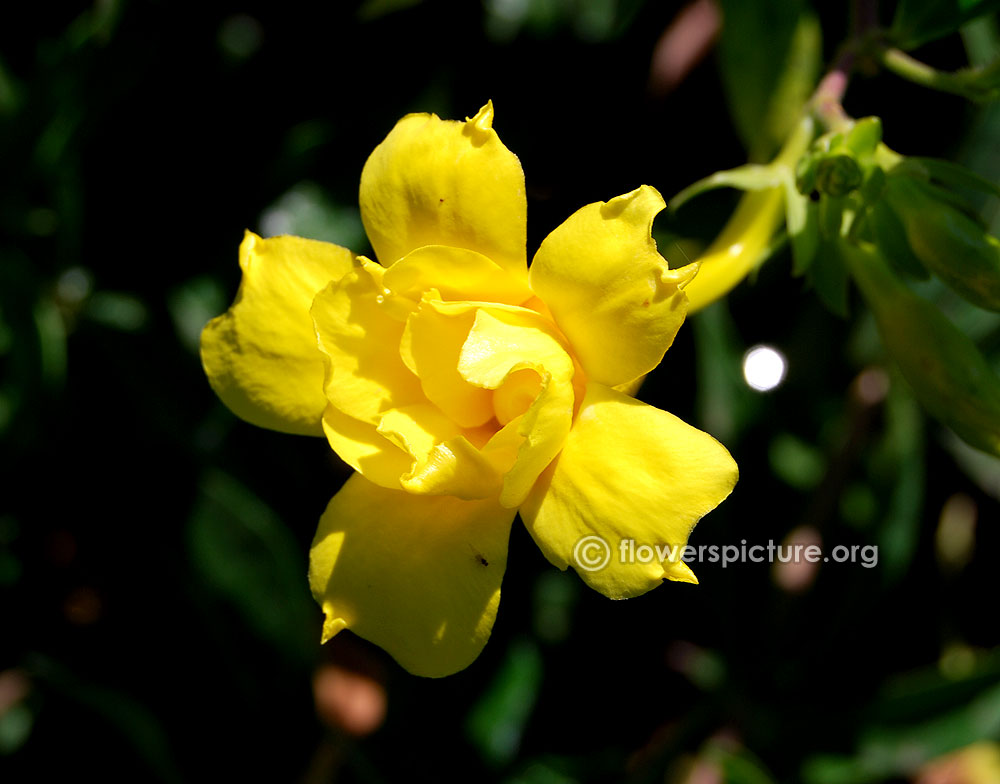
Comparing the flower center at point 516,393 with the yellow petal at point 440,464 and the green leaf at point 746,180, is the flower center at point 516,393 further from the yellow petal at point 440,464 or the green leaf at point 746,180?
the green leaf at point 746,180

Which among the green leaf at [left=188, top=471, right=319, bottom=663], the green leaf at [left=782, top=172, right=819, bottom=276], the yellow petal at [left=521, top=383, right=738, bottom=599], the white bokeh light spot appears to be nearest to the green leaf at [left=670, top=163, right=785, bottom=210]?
the green leaf at [left=782, top=172, right=819, bottom=276]

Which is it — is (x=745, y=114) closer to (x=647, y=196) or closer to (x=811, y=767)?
(x=647, y=196)

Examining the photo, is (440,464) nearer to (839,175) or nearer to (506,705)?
(839,175)

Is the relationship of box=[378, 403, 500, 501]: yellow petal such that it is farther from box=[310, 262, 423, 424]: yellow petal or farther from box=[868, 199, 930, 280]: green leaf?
box=[868, 199, 930, 280]: green leaf

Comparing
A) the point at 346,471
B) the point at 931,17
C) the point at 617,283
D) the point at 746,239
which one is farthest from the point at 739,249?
the point at 346,471

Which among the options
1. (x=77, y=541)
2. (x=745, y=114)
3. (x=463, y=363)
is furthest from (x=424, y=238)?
(x=77, y=541)

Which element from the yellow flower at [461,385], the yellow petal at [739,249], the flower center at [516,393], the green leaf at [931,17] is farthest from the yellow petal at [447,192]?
the green leaf at [931,17]
